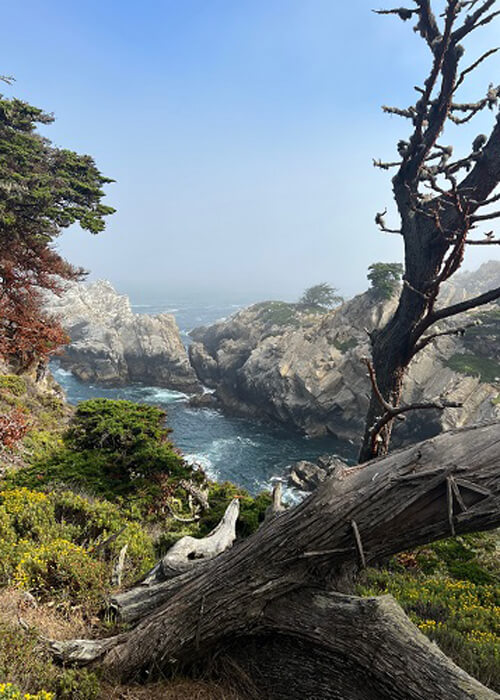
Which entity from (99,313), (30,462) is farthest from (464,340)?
(99,313)

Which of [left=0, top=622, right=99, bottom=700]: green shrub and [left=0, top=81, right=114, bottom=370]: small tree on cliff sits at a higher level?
[left=0, top=81, right=114, bottom=370]: small tree on cliff

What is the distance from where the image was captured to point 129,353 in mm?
57906

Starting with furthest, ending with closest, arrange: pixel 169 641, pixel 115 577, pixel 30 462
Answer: pixel 30 462 < pixel 115 577 < pixel 169 641

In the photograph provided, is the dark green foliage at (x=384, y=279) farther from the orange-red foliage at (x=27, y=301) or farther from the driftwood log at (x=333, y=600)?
the driftwood log at (x=333, y=600)

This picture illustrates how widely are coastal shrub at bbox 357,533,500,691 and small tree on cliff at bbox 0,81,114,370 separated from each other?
32.9ft

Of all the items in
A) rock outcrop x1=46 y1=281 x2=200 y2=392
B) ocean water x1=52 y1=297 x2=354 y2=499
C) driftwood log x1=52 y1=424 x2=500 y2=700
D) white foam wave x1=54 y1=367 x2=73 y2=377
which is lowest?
ocean water x1=52 y1=297 x2=354 y2=499

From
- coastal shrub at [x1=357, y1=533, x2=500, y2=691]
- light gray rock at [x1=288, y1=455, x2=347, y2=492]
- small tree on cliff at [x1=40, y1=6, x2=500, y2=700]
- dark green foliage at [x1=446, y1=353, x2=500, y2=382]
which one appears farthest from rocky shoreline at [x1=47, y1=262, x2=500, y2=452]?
small tree on cliff at [x1=40, y1=6, x2=500, y2=700]

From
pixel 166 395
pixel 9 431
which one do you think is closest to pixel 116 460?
pixel 9 431

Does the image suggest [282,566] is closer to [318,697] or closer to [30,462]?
[318,697]

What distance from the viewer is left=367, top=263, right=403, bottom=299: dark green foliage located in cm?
4803

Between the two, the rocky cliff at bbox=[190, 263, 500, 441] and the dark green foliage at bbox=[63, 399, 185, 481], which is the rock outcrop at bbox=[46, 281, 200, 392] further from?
the dark green foliage at bbox=[63, 399, 185, 481]

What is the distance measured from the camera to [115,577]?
5.09 meters

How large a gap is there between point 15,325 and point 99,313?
6376 centimetres

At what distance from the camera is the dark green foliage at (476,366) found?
37225 mm
